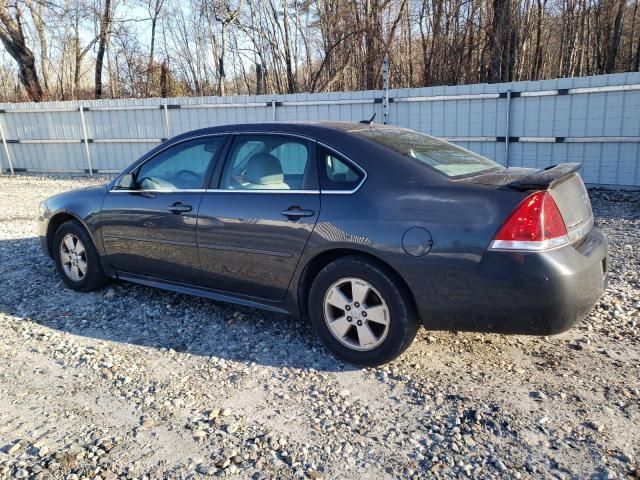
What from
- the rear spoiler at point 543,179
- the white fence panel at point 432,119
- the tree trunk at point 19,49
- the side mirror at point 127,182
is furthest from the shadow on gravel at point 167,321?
the tree trunk at point 19,49

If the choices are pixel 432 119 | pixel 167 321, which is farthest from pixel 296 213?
pixel 432 119

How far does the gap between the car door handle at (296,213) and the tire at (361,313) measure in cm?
37

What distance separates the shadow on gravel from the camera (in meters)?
3.65

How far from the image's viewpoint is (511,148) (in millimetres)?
9992

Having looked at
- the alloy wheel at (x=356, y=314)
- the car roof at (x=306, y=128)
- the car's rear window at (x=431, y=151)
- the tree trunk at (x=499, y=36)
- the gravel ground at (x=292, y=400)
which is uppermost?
the tree trunk at (x=499, y=36)

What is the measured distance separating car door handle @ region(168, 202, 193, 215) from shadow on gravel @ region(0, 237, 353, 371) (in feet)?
3.00

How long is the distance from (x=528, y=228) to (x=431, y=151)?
1.06 meters

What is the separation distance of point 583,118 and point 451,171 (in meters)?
7.30

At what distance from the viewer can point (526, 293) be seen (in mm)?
2791

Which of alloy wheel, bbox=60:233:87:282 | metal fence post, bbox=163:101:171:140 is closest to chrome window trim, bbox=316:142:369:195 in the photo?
alloy wheel, bbox=60:233:87:282

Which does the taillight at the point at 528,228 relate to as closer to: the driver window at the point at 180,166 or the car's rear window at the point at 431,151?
the car's rear window at the point at 431,151

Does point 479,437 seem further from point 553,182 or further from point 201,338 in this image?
point 201,338

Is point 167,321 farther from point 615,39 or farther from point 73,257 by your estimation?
point 615,39

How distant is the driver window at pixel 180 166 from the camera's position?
13.4 feet
